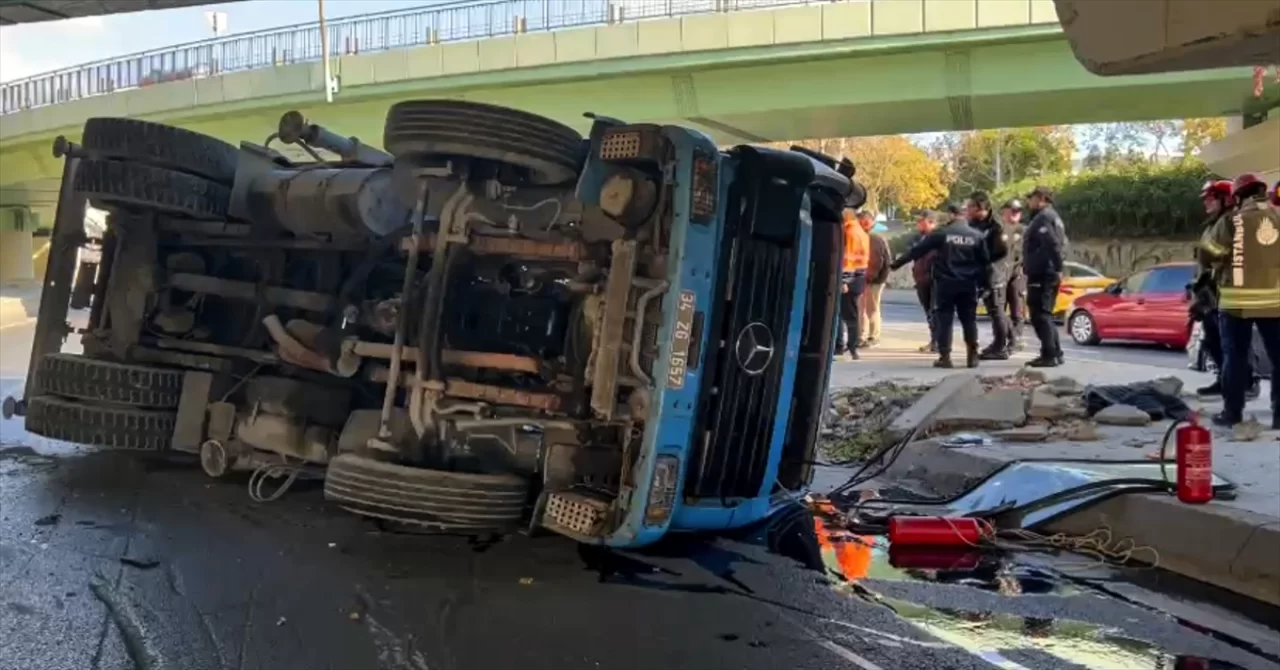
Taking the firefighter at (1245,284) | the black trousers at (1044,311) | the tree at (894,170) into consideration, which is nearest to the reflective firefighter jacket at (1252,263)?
the firefighter at (1245,284)

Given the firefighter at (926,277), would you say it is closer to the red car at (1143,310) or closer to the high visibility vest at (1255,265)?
the high visibility vest at (1255,265)

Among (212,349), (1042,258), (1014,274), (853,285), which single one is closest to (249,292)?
(212,349)

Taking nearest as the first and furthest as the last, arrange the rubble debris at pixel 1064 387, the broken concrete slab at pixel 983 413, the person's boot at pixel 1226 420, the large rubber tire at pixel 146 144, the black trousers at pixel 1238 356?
the large rubber tire at pixel 146 144 → the black trousers at pixel 1238 356 → the person's boot at pixel 1226 420 → the broken concrete slab at pixel 983 413 → the rubble debris at pixel 1064 387

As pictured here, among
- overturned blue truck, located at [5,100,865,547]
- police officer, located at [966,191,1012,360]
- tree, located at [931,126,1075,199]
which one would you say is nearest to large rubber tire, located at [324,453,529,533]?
overturned blue truck, located at [5,100,865,547]

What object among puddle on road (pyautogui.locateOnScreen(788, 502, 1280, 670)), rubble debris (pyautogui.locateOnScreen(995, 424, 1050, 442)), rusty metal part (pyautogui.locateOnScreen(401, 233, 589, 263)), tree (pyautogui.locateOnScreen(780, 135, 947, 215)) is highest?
tree (pyautogui.locateOnScreen(780, 135, 947, 215))

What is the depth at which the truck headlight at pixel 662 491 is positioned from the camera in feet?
14.5

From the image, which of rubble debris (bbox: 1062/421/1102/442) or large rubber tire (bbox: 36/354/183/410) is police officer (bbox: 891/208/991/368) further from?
large rubber tire (bbox: 36/354/183/410)

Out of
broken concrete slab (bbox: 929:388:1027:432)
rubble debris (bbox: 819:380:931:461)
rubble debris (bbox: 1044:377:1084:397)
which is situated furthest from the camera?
rubble debris (bbox: 1044:377:1084:397)

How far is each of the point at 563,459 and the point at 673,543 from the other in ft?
3.07

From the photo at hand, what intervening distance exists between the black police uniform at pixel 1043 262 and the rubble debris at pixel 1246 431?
3.53 metres

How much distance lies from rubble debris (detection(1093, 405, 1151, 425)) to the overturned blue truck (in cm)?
325

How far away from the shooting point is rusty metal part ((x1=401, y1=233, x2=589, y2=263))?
15.5 ft

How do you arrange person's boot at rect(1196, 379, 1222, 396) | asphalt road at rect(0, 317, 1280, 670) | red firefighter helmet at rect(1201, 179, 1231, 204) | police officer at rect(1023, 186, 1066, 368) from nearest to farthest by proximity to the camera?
asphalt road at rect(0, 317, 1280, 670) < red firefighter helmet at rect(1201, 179, 1231, 204) < person's boot at rect(1196, 379, 1222, 396) < police officer at rect(1023, 186, 1066, 368)

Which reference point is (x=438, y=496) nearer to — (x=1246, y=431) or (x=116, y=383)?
(x=116, y=383)
